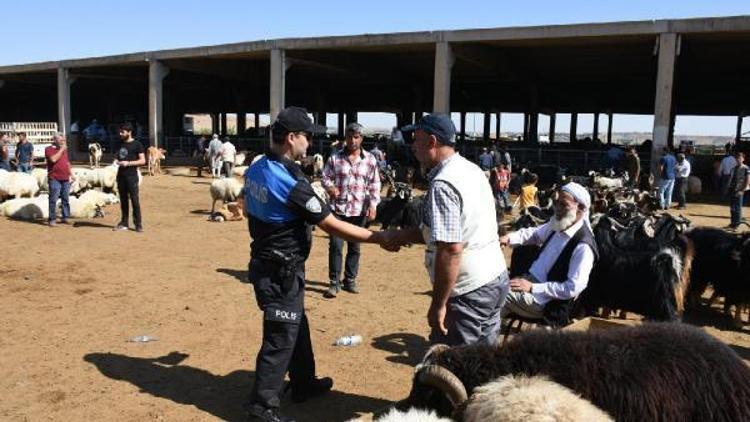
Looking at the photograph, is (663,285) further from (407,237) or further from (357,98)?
(357,98)

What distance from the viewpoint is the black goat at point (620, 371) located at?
227cm

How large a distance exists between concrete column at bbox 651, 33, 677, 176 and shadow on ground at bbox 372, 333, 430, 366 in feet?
47.5

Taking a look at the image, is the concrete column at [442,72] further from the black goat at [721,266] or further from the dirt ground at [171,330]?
the black goat at [721,266]

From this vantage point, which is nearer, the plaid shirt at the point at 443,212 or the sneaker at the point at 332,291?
the plaid shirt at the point at 443,212

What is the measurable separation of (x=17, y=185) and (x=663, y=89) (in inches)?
657

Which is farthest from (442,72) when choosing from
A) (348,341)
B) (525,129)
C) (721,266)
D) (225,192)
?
(525,129)

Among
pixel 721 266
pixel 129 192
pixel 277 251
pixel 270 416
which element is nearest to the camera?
pixel 277 251

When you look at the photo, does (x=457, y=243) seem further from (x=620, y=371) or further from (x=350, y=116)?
(x=350, y=116)

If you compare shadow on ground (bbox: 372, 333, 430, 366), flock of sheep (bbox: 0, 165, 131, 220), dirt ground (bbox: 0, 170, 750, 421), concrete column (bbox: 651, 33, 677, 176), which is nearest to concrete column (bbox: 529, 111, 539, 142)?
concrete column (bbox: 651, 33, 677, 176)

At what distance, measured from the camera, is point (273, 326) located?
3.62 metres

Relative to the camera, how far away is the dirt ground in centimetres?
412

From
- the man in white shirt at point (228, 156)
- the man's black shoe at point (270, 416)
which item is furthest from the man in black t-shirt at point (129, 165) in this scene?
the man in white shirt at point (228, 156)

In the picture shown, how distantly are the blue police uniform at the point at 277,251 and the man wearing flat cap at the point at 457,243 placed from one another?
773 mm

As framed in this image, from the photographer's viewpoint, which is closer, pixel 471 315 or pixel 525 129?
pixel 471 315
